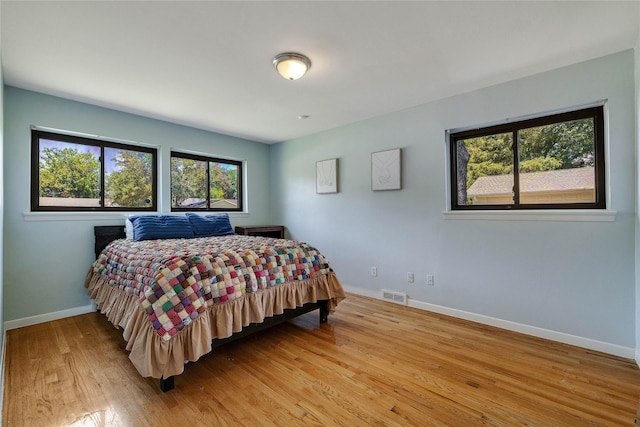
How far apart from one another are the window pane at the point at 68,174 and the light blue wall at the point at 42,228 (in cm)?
17

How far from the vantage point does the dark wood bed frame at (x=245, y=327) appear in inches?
82.6

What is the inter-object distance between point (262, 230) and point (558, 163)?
3.68 m

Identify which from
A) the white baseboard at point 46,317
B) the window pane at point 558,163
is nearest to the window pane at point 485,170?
the window pane at point 558,163

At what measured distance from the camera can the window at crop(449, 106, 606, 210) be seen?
2.47 metres

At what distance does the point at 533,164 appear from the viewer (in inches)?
108

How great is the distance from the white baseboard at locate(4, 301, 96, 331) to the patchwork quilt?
2.02 feet

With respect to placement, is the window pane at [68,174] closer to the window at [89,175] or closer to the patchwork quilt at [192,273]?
the window at [89,175]

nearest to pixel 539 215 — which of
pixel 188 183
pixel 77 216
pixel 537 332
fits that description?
pixel 537 332

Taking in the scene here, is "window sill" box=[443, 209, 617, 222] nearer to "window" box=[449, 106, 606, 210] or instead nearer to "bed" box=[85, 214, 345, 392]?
"window" box=[449, 106, 606, 210]

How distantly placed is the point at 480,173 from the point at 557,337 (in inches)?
63.3

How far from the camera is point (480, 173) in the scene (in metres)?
3.06

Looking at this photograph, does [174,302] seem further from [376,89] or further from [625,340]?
[625,340]

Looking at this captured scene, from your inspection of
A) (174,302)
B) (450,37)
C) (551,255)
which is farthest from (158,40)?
(551,255)

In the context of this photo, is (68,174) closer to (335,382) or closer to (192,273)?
(192,273)
